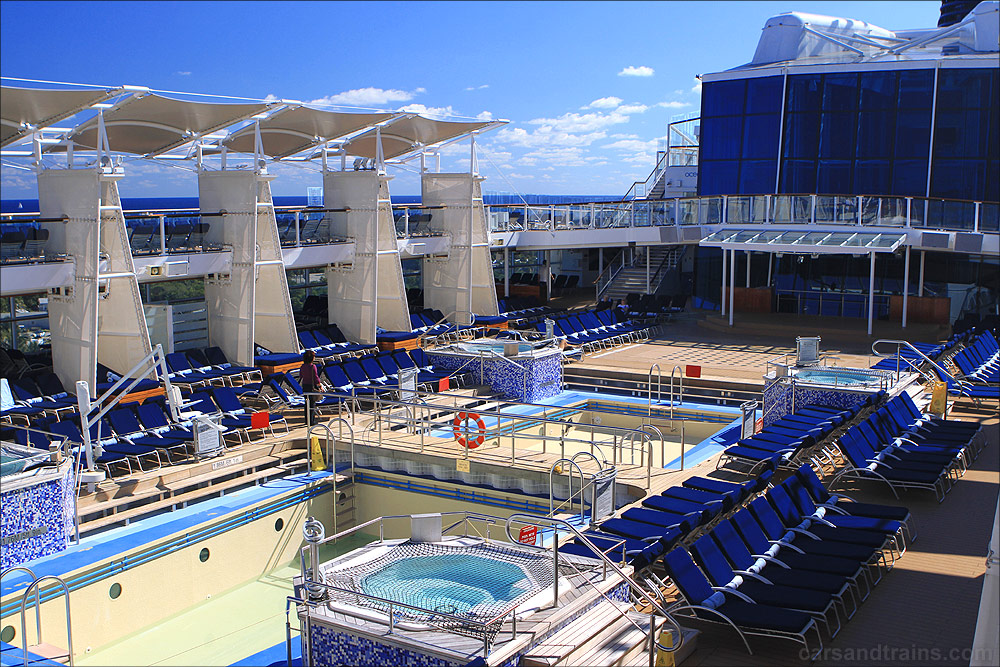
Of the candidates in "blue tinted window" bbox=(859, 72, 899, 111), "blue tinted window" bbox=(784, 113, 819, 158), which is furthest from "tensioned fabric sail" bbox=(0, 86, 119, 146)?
"blue tinted window" bbox=(859, 72, 899, 111)

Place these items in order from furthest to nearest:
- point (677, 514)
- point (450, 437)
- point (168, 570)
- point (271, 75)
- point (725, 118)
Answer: point (725, 118), point (271, 75), point (450, 437), point (168, 570), point (677, 514)

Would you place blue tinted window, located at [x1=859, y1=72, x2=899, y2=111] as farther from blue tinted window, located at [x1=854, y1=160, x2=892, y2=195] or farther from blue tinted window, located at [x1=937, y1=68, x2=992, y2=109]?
blue tinted window, located at [x1=854, y1=160, x2=892, y2=195]

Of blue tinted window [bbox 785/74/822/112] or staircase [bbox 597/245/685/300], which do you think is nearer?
staircase [bbox 597/245/685/300]

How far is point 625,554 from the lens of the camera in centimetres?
750

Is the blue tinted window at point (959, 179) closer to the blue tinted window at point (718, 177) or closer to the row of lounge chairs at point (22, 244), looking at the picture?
the blue tinted window at point (718, 177)

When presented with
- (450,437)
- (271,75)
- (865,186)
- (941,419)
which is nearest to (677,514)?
(450,437)

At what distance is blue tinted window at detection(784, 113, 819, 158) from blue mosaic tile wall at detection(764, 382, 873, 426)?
14260mm

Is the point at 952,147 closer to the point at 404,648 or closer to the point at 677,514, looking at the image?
the point at 677,514

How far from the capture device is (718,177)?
91.1 ft

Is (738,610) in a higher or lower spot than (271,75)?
lower

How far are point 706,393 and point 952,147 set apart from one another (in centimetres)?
1325

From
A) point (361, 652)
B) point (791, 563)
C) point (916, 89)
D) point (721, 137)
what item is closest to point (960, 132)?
point (916, 89)

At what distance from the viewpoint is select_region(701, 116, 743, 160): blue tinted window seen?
89.4 ft

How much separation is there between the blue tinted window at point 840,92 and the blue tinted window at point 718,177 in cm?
306
